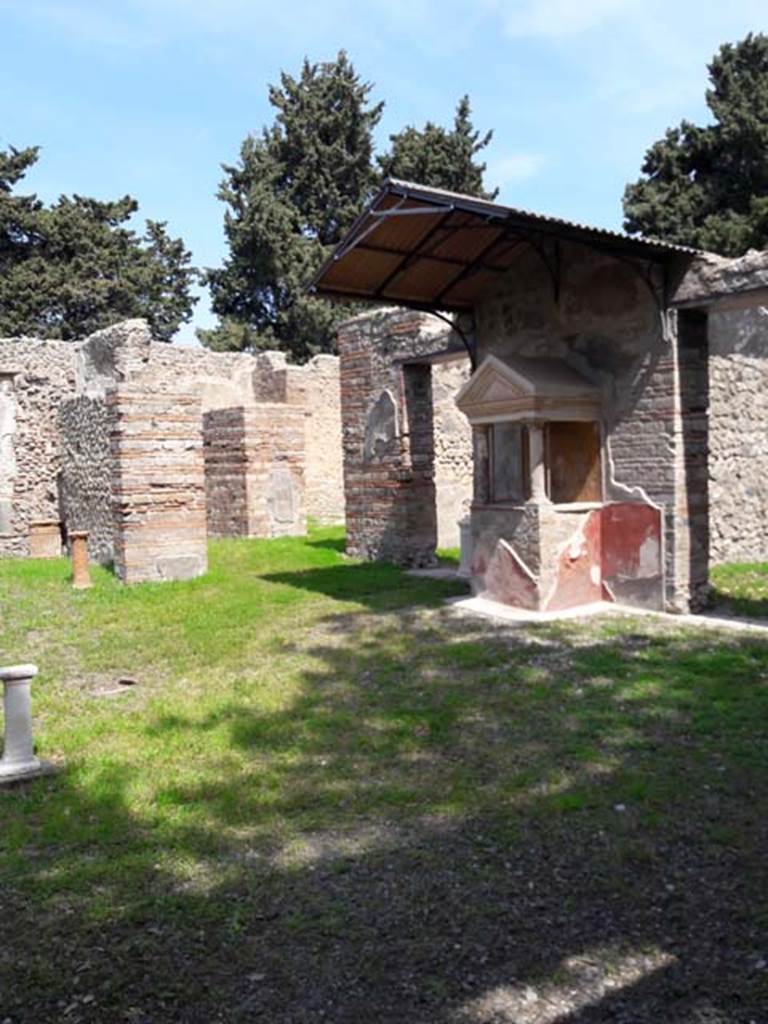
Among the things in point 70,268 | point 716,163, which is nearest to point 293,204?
point 70,268

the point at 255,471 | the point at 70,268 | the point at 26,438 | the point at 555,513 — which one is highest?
the point at 70,268

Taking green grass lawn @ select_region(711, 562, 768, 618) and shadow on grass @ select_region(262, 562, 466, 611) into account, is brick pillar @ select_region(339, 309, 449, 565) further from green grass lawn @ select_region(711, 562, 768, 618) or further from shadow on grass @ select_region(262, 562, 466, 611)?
green grass lawn @ select_region(711, 562, 768, 618)

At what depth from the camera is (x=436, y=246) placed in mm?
8133

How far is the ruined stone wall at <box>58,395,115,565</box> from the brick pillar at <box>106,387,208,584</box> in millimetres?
673

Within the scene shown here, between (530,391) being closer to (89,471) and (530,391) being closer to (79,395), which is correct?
(89,471)

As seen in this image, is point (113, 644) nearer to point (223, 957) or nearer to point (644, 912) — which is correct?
point (223, 957)

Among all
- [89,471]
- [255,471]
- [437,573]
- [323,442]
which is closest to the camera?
[437,573]

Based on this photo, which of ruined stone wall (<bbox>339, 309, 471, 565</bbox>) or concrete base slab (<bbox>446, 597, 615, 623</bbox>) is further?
ruined stone wall (<bbox>339, 309, 471, 565</bbox>)

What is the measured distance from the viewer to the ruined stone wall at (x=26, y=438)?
1473 cm

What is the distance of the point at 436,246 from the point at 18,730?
568 centimetres

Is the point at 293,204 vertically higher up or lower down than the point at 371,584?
higher up

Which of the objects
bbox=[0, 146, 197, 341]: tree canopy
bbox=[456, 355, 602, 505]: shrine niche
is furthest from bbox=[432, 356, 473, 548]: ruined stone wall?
bbox=[0, 146, 197, 341]: tree canopy

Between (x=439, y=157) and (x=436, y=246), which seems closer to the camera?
(x=436, y=246)

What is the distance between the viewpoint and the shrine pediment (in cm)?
770
